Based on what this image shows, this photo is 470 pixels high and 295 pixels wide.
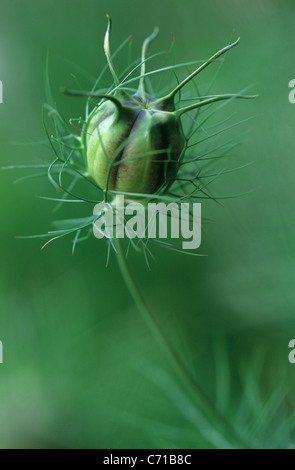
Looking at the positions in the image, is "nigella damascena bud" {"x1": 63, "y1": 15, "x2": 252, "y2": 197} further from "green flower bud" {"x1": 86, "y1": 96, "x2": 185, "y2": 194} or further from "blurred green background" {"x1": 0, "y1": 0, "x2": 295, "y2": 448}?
"blurred green background" {"x1": 0, "y1": 0, "x2": 295, "y2": 448}

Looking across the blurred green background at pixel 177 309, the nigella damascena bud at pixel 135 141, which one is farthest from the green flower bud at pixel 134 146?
the blurred green background at pixel 177 309

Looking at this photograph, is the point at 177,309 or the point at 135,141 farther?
the point at 177,309

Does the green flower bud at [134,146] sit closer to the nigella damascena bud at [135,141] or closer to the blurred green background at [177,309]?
the nigella damascena bud at [135,141]

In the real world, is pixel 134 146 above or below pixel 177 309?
above

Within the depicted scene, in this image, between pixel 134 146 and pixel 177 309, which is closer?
pixel 134 146

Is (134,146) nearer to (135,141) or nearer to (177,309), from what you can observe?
(135,141)

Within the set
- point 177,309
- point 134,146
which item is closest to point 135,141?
point 134,146

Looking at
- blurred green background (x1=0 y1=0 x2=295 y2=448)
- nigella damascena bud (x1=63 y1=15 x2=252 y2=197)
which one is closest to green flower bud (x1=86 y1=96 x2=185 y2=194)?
nigella damascena bud (x1=63 y1=15 x2=252 y2=197)

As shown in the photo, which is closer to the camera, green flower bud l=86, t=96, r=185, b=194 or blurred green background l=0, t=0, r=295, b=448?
green flower bud l=86, t=96, r=185, b=194

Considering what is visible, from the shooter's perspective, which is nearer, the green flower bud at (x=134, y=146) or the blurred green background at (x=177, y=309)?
the green flower bud at (x=134, y=146)
